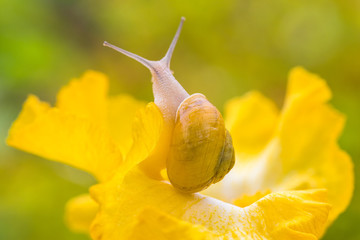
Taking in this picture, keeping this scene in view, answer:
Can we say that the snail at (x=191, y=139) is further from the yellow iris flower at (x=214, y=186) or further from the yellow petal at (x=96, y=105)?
the yellow petal at (x=96, y=105)

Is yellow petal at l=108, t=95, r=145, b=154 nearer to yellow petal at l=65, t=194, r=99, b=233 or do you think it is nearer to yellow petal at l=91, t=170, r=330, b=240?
yellow petal at l=65, t=194, r=99, b=233

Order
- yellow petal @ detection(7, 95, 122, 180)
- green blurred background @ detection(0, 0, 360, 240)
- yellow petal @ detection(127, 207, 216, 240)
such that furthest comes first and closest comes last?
1. green blurred background @ detection(0, 0, 360, 240)
2. yellow petal @ detection(7, 95, 122, 180)
3. yellow petal @ detection(127, 207, 216, 240)

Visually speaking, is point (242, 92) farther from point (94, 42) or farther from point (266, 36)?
point (94, 42)

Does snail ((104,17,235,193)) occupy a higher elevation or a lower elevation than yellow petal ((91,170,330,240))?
higher

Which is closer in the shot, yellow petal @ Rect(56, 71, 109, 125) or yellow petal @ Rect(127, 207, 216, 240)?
yellow petal @ Rect(127, 207, 216, 240)

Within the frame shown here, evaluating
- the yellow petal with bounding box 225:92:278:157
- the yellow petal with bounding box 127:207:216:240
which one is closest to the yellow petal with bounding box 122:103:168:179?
the yellow petal with bounding box 127:207:216:240

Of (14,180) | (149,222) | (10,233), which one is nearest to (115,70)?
(14,180)

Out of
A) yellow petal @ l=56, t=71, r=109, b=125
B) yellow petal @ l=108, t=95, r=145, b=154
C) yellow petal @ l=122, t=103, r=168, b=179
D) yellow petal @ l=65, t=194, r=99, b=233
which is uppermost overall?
yellow petal @ l=122, t=103, r=168, b=179

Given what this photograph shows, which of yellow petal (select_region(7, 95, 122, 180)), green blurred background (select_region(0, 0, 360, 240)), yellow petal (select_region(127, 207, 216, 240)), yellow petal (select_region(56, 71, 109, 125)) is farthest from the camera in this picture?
green blurred background (select_region(0, 0, 360, 240))
